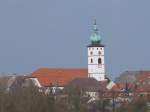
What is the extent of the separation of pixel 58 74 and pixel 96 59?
35.3ft

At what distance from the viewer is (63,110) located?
1704 inches

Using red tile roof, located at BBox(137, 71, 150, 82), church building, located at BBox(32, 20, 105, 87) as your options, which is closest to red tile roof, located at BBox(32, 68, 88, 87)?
church building, located at BBox(32, 20, 105, 87)

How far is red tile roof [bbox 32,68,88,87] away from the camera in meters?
138

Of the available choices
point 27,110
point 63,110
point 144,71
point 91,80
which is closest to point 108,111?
point 63,110

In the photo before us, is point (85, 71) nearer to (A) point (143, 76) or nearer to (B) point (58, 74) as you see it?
(B) point (58, 74)

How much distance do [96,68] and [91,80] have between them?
5.38m

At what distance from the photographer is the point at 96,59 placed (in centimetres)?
13275

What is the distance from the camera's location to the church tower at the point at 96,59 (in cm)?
13225

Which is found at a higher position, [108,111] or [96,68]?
[96,68]

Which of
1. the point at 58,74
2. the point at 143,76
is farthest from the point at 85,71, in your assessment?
the point at 143,76

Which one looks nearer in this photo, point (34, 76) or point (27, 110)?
point (27, 110)

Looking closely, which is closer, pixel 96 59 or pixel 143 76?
pixel 96 59

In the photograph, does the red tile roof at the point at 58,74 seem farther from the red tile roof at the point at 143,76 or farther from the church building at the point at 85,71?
the red tile roof at the point at 143,76

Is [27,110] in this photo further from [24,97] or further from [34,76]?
[34,76]
